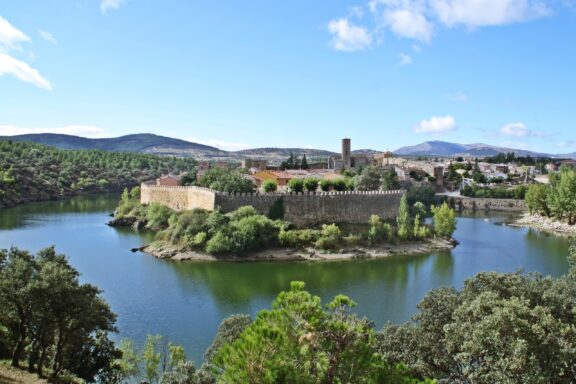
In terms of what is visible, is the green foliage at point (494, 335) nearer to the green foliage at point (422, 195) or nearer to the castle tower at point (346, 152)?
the green foliage at point (422, 195)

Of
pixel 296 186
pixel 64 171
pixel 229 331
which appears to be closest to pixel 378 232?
pixel 296 186

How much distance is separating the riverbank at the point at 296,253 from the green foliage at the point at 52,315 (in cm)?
1805

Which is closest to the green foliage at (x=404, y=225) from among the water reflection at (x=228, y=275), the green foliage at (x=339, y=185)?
the water reflection at (x=228, y=275)

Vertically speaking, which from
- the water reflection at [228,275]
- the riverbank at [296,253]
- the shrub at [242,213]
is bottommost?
the water reflection at [228,275]

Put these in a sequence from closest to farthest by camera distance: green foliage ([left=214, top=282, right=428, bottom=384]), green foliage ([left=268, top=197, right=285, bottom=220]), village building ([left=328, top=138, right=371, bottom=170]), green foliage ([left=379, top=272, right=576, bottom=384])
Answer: green foliage ([left=214, top=282, right=428, bottom=384]) < green foliage ([left=379, top=272, right=576, bottom=384]) < green foliage ([left=268, top=197, right=285, bottom=220]) < village building ([left=328, top=138, right=371, bottom=170])

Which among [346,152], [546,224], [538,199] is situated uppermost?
[346,152]

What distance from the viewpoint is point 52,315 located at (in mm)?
12297

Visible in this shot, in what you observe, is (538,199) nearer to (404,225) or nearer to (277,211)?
(404,225)

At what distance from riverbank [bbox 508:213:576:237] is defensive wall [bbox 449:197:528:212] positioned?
7425 millimetres

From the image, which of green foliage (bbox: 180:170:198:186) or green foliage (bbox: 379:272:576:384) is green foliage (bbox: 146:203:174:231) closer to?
green foliage (bbox: 180:170:198:186)

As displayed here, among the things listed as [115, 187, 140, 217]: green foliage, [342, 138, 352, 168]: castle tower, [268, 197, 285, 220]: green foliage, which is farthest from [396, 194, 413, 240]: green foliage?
[342, 138, 352, 168]: castle tower

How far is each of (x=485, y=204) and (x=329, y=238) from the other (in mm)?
37959

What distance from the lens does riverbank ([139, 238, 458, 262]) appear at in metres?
32.1

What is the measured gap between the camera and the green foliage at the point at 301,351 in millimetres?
8023
